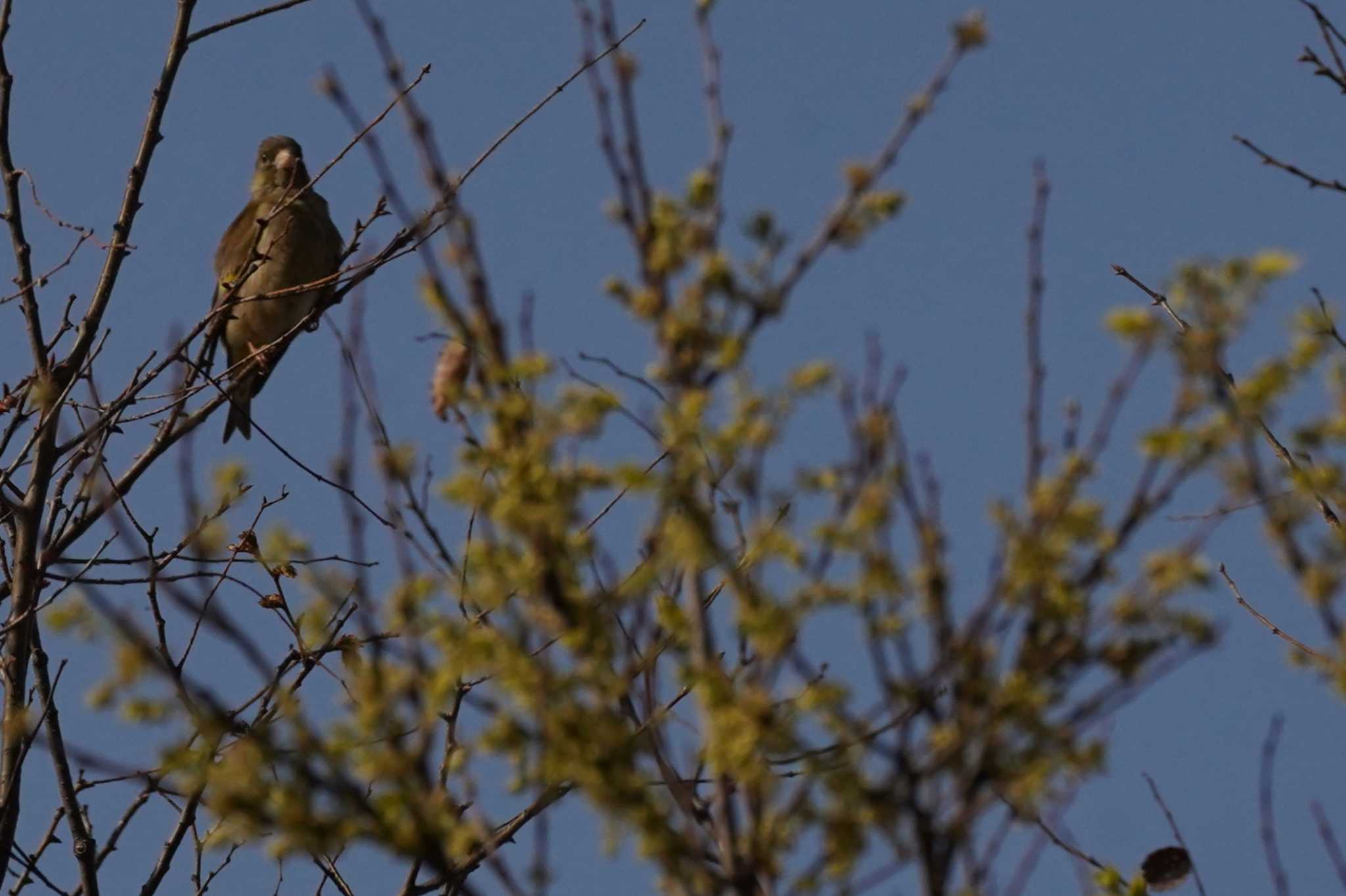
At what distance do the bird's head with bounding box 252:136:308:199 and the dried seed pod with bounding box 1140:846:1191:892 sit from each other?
237 inches

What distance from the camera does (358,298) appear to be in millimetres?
2898

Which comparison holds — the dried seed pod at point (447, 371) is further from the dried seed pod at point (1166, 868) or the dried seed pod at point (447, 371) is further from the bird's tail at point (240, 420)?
the bird's tail at point (240, 420)

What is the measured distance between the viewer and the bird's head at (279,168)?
8609mm

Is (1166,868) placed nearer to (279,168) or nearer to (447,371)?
(447,371)

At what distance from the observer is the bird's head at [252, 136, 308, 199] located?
339 inches

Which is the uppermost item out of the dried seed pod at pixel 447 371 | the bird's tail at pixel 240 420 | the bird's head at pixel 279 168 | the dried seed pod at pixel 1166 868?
the bird's head at pixel 279 168

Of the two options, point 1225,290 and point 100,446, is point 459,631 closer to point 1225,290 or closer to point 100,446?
point 1225,290

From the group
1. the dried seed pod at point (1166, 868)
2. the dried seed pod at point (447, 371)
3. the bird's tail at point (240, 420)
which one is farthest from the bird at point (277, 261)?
the dried seed pod at point (1166, 868)

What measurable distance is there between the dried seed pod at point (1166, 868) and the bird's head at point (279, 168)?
6.02m

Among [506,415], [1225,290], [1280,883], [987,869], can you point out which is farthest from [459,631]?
[1280,883]

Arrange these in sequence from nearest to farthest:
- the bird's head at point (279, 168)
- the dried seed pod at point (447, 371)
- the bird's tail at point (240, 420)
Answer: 1. the dried seed pod at point (447, 371)
2. the bird's tail at point (240, 420)
3. the bird's head at point (279, 168)

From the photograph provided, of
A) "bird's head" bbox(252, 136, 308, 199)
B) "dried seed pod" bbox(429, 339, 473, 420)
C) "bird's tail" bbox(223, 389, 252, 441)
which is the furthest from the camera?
"bird's head" bbox(252, 136, 308, 199)

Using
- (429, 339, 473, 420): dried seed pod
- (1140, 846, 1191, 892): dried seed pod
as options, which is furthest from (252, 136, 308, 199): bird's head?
(1140, 846, 1191, 892): dried seed pod

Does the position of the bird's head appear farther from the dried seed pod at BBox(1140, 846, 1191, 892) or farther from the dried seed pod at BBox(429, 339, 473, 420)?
the dried seed pod at BBox(1140, 846, 1191, 892)
